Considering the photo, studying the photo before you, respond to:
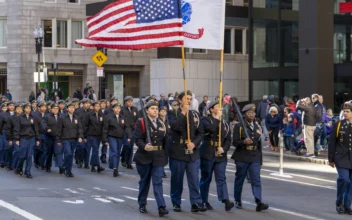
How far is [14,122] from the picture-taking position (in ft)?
68.7

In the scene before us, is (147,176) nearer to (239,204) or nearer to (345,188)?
(239,204)

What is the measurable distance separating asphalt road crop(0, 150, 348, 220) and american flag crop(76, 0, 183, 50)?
298 centimetres

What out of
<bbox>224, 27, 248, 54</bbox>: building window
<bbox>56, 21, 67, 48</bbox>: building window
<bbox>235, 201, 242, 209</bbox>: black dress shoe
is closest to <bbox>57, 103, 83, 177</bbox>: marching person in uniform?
<bbox>235, 201, 242, 209</bbox>: black dress shoe

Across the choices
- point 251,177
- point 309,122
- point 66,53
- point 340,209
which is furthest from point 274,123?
point 66,53

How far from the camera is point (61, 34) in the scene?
57.8m

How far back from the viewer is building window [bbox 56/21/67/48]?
189 feet

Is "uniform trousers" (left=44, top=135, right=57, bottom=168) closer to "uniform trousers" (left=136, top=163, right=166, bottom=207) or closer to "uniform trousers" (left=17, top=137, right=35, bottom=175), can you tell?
"uniform trousers" (left=17, top=137, right=35, bottom=175)

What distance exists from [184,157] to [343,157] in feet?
9.06

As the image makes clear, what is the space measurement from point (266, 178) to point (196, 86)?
24.8 m

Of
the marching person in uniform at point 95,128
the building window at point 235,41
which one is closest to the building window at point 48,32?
the building window at point 235,41

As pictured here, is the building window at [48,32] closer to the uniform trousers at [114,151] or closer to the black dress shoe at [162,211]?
the uniform trousers at [114,151]

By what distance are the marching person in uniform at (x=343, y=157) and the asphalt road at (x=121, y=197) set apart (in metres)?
0.30

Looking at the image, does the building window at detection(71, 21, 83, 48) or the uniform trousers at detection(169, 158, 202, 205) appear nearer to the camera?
the uniform trousers at detection(169, 158, 202, 205)

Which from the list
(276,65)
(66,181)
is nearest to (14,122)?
(66,181)
